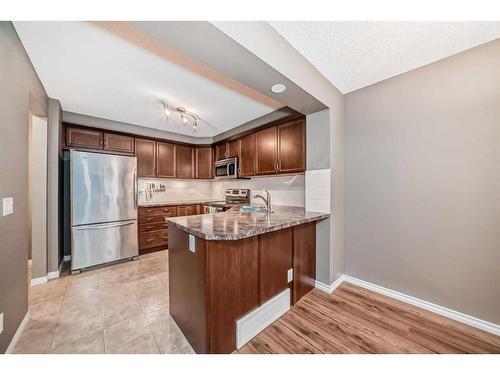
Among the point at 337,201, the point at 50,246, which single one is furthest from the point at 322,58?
the point at 50,246

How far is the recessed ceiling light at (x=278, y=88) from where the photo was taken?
1.68 metres

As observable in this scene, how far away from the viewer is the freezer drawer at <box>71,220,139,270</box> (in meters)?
2.71

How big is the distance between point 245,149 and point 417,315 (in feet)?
9.90

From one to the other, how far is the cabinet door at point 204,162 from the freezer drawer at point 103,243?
167 centimetres

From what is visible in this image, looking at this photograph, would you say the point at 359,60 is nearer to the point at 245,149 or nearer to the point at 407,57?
the point at 407,57

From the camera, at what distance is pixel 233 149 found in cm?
373

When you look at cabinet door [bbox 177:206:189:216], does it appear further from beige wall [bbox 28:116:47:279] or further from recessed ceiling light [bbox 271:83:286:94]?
recessed ceiling light [bbox 271:83:286:94]

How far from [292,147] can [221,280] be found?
1980 millimetres

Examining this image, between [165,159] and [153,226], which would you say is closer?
[153,226]

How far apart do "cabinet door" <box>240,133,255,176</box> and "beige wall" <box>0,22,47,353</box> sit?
101 inches

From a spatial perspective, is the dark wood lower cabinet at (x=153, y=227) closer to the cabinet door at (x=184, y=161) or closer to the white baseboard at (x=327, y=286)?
the cabinet door at (x=184, y=161)

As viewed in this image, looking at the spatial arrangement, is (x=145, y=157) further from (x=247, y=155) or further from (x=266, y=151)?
(x=266, y=151)

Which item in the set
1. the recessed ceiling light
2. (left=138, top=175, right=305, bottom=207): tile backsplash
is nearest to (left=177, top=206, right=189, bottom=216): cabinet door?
(left=138, top=175, right=305, bottom=207): tile backsplash

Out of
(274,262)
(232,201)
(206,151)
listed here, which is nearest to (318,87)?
(274,262)
